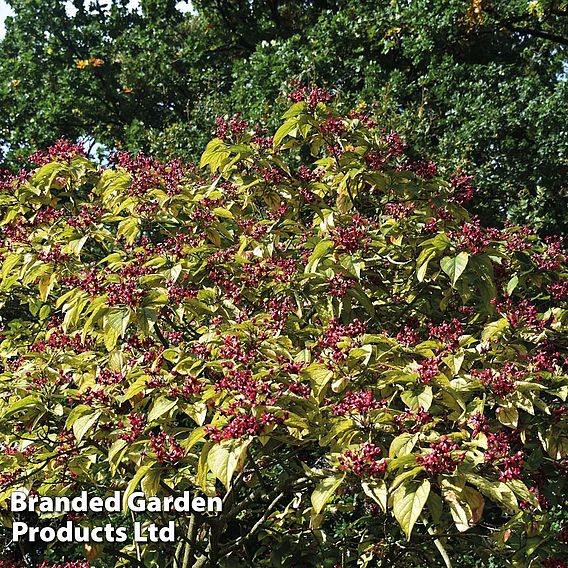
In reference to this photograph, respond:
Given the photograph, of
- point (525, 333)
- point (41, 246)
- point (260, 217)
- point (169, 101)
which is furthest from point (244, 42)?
point (525, 333)

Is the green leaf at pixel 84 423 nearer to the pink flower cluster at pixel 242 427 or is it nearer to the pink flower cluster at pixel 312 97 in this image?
the pink flower cluster at pixel 242 427

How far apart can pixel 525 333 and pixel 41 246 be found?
2.20 meters

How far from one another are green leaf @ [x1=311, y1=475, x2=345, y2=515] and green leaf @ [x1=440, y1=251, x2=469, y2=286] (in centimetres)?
97

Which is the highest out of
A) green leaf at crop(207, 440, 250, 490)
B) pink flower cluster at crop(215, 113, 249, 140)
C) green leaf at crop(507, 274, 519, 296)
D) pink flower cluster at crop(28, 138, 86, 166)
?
pink flower cluster at crop(28, 138, 86, 166)

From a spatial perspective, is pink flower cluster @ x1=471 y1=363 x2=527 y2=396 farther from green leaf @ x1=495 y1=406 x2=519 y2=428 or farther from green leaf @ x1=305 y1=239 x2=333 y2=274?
green leaf @ x1=305 y1=239 x2=333 y2=274

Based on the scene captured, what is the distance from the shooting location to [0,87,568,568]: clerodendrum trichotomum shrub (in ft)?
8.43

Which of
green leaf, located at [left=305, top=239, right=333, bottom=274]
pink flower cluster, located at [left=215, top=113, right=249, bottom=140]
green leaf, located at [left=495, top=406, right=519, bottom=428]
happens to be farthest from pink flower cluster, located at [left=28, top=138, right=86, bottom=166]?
green leaf, located at [left=495, top=406, right=519, bottom=428]

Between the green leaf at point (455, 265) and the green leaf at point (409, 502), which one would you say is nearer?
the green leaf at point (409, 502)

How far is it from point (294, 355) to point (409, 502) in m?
0.98

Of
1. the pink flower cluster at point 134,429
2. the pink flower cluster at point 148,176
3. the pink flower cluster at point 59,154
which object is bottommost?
the pink flower cluster at point 134,429

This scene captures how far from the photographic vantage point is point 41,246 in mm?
3641

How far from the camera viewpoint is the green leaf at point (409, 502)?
221cm

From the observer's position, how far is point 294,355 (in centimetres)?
310

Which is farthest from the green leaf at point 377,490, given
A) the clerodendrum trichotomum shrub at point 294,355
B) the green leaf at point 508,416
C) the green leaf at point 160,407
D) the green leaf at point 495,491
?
the green leaf at point 160,407
